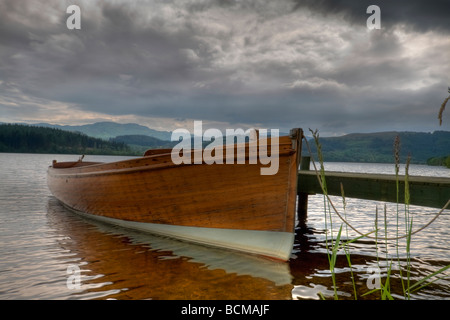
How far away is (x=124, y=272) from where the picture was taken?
5.03 metres

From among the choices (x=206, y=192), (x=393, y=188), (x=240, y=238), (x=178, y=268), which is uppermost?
(x=393, y=188)

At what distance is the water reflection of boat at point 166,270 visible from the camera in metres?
4.20

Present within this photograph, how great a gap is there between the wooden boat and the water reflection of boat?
306 millimetres

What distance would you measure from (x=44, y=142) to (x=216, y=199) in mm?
141126

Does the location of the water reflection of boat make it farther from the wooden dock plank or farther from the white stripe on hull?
the wooden dock plank

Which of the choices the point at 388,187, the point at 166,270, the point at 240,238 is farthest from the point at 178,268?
the point at 388,187

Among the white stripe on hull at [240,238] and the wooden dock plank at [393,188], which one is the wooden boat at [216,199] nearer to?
the white stripe on hull at [240,238]

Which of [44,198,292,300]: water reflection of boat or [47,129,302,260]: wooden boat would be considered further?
[47,129,302,260]: wooden boat

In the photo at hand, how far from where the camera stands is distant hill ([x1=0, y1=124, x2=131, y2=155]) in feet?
405

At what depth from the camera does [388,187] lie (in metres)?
6.03

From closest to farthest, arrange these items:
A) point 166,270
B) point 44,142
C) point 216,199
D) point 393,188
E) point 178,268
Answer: point 166,270 → point 178,268 → point 393,188 → point 216,199 → point 44,142

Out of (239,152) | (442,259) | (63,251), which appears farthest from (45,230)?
(442,259)

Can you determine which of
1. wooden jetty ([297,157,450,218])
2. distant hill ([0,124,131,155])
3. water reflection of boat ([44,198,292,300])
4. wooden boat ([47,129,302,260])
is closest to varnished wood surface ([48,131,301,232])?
wooden boat ([47,129,302,260])

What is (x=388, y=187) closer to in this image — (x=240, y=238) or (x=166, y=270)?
(x=240, y=238)
